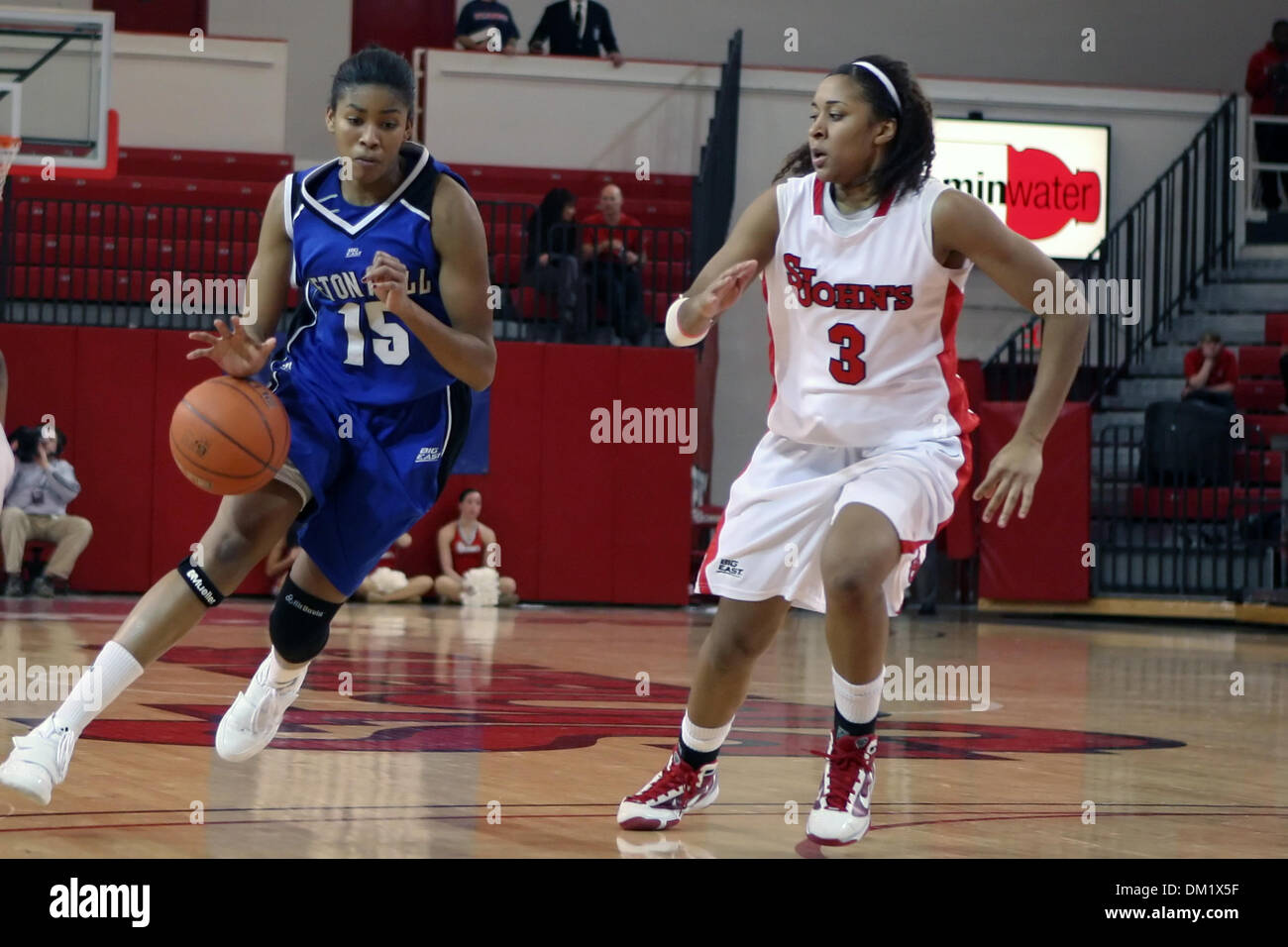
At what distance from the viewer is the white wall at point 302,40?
695 inches

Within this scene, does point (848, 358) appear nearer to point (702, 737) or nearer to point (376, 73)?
point (702, 737)

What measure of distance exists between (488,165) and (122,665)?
12568 mm

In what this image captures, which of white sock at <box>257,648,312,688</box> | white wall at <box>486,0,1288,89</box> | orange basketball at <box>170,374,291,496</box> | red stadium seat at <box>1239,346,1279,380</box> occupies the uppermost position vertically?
white wall at <box>486,0,1288,89</box>

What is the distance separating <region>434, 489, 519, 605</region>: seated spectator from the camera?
44.8ft

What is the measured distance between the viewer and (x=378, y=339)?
4.23 m

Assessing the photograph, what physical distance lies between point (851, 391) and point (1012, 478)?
44 cm

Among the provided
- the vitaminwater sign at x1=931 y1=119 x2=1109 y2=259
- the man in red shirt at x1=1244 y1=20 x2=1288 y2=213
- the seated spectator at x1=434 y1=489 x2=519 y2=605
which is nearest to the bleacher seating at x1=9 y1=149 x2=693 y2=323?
the seated spectator at x1=434 y1=489 x2=519 y2=605

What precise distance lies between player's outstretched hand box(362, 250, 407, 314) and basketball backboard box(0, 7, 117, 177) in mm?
7991

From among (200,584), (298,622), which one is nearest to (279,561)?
(298,622)

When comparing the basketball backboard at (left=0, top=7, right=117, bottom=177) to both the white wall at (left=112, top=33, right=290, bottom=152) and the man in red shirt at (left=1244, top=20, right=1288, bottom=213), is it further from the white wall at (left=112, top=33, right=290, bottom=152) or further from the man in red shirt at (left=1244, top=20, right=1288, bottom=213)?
the man in red shirt at (left=1244, top=20, right=1288, bottom=213)

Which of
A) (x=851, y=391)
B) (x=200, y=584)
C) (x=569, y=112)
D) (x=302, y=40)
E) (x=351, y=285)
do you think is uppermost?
(x=302, y=40)

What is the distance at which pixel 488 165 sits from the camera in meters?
15.9

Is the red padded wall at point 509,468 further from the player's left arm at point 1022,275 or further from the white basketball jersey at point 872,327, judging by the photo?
the player's left arm at point 1022,275
